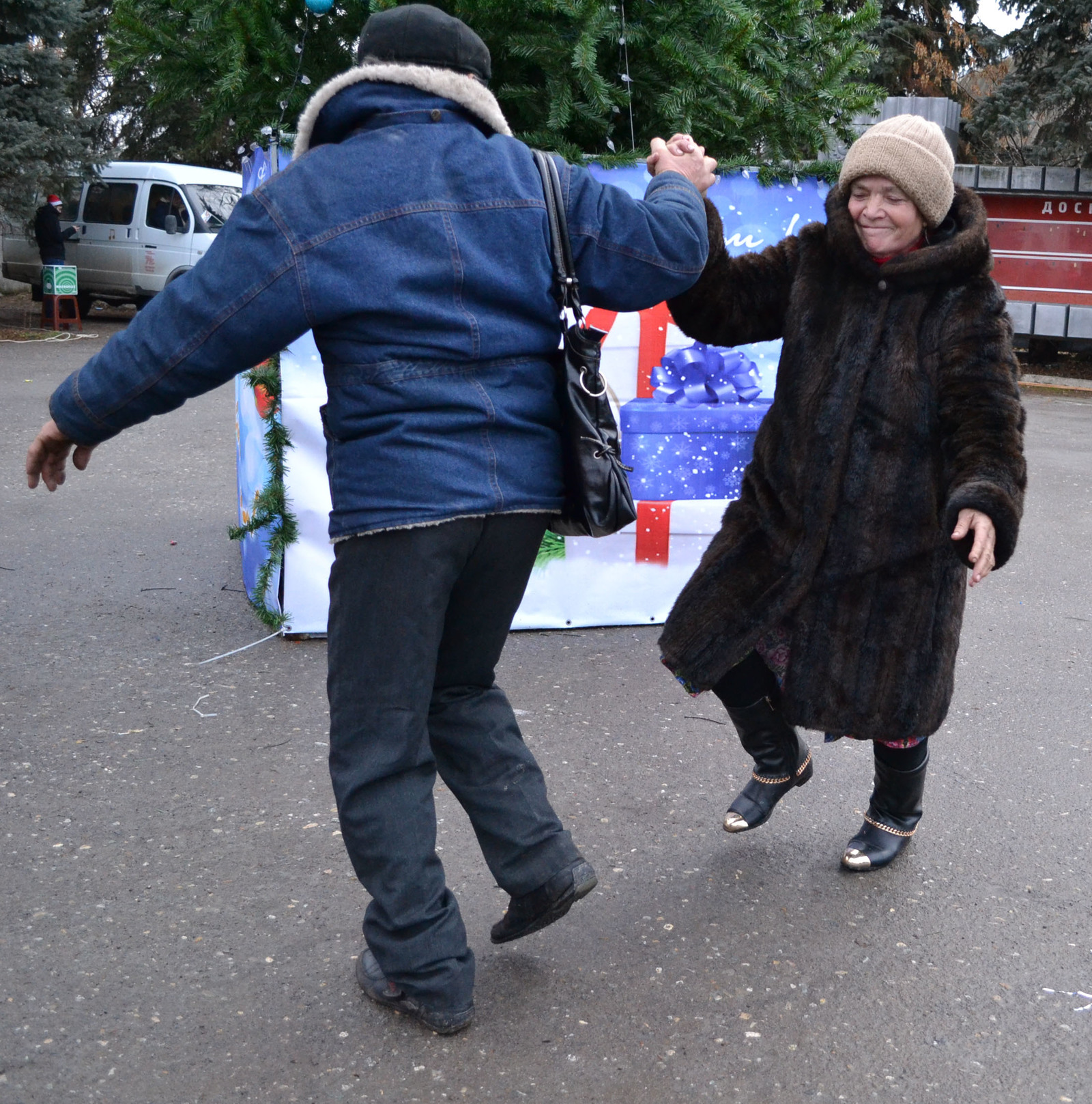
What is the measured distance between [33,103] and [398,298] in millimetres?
14768

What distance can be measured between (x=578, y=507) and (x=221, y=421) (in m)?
8.42

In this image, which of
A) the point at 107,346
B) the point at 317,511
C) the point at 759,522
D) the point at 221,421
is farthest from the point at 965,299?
the point at 221,421

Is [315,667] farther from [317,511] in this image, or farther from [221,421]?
[221,421]

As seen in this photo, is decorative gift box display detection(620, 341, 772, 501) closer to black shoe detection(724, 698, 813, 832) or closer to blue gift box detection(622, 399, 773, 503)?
blue gift box detection(622, 399, 773, 503)

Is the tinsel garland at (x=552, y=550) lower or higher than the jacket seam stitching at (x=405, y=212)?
lower

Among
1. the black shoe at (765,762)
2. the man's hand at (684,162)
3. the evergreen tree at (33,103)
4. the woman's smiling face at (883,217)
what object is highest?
the evergreen tree at (33,103)

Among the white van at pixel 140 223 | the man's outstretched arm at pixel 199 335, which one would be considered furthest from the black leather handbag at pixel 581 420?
the white van at pixel 140 223

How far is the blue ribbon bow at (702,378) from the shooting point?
4.91 metres

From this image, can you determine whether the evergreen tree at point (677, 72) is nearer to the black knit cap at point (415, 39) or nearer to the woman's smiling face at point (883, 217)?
the woman's smiling face at point (883, 217)

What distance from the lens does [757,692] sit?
10.4 feet

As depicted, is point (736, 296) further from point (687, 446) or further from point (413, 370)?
point (687, 446)

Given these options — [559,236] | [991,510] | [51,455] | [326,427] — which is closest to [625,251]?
[559,236]

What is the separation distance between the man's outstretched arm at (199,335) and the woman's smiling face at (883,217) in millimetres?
1355

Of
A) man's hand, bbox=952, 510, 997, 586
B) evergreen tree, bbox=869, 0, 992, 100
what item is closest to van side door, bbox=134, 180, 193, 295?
evergreen tree, bbox=869, 0, 992, 100
